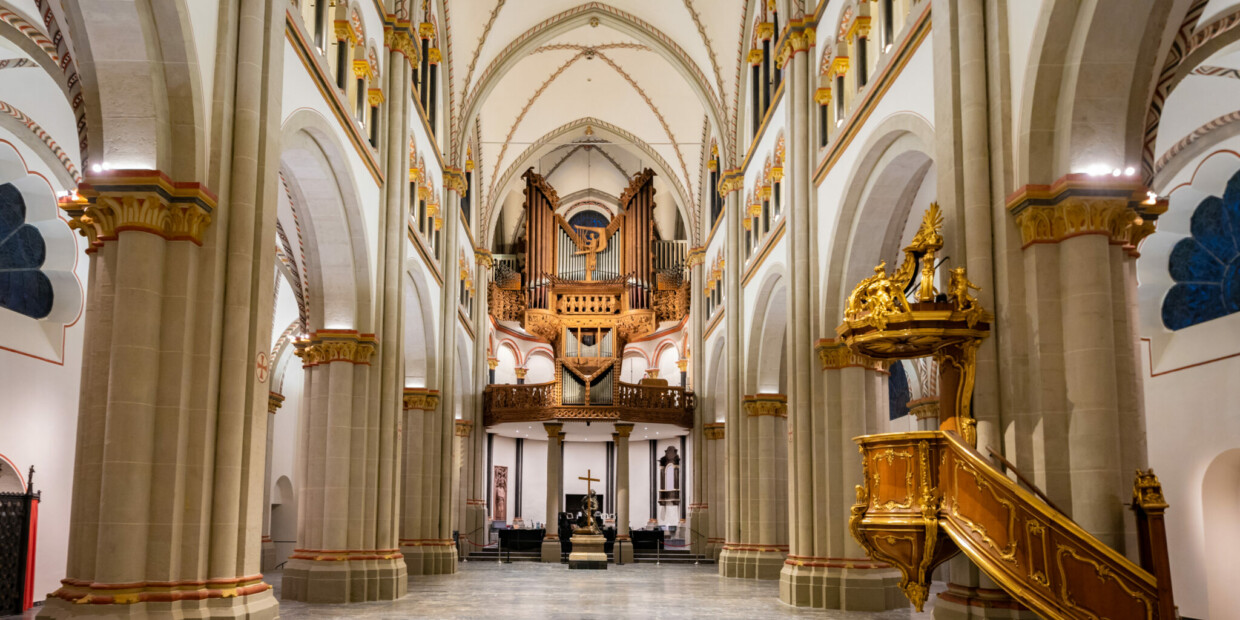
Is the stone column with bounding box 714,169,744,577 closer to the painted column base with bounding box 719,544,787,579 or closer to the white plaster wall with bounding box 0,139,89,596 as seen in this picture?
the painted column base with bounding box 719,544,787,579

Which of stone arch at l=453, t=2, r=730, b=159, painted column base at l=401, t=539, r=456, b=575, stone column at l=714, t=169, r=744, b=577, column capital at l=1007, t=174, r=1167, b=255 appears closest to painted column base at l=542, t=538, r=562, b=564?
painted column base at l=401, t=539, r=456, b=575

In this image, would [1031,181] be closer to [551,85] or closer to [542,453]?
[551,85]

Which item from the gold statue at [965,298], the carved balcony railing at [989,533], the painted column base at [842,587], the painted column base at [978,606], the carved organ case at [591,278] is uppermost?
the carved organ case at [591,278]

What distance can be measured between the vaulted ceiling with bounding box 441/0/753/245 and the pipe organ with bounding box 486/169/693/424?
2143 millimetres

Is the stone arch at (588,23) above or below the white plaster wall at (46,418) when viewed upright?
above

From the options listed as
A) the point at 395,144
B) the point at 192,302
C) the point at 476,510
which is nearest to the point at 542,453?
the point at 476,510

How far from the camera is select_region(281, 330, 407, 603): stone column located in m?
15.1

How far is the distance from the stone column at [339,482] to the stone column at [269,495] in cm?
809

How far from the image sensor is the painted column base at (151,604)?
8523 millimetres

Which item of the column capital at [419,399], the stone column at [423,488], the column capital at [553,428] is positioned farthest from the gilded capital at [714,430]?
the column capital at [419,399]

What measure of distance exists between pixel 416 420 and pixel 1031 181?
16.1 m

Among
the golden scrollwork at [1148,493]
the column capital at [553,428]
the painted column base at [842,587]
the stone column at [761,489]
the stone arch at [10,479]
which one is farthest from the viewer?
the column capital at [553,428]

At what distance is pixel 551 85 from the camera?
29250 mm

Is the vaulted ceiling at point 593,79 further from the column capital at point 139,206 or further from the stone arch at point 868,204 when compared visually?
the column capital at point 139,206
